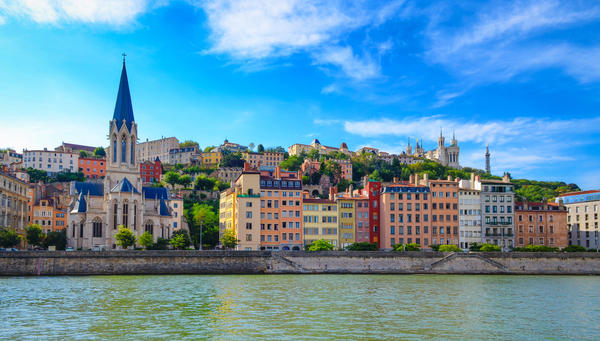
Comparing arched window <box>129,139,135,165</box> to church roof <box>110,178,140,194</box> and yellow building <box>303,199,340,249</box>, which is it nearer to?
church roof <box>110,178,140,194</box>

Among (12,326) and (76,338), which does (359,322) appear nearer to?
(76,338)

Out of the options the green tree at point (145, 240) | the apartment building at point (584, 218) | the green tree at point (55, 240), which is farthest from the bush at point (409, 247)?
the green tree at point (55, 240)

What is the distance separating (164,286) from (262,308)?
17.5m

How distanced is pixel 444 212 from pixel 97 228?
2221 inches

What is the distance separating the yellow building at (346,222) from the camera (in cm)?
8999

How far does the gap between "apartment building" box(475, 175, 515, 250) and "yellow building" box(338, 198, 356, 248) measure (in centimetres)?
2230

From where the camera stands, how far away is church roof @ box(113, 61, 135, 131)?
313 feet

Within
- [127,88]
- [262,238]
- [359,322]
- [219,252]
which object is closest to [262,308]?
[359,322]

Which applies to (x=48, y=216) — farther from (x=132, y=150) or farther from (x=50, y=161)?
(x=50, y=161)

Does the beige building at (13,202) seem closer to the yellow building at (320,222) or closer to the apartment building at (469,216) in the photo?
the yellow building at (320,222)

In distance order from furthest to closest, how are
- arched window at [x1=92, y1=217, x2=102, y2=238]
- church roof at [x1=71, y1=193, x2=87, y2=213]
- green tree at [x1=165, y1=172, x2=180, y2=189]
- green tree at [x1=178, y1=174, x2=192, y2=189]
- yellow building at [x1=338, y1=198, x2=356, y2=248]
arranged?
green tree at [x1=178, y1=174, x2=192, y2=189] < green tree at [x1=165, y1=172, x2=180, y2=189] < yellow building at [x1=338, y1=198, x2=356, y2=248] < church roof at [x1=71, y1=193, x2=87, y2=213] < arched window at [x1=92, y1=217, x2=102, y2=238]

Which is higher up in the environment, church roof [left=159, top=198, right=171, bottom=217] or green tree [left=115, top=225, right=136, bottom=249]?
church roof [left=159, top=198, right=171, bottom=217]

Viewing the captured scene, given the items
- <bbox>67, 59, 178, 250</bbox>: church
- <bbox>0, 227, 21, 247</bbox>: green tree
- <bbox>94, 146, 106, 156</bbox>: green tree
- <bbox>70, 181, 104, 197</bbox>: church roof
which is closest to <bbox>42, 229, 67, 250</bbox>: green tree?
<bbox>67, 59, 178, 250</bbox>: church

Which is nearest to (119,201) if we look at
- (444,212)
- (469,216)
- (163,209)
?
(163,209)
